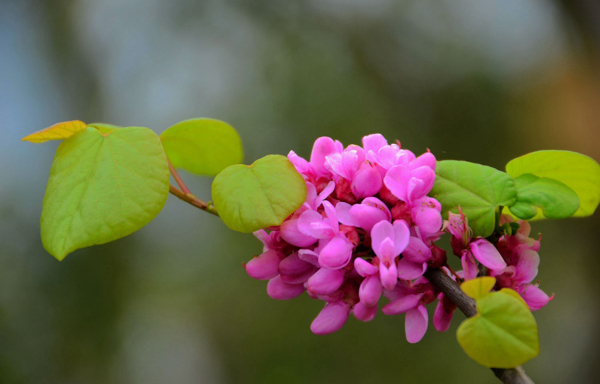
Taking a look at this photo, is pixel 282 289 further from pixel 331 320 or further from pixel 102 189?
pixel 102 189

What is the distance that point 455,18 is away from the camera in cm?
156

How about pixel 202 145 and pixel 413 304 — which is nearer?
pixel 413 304

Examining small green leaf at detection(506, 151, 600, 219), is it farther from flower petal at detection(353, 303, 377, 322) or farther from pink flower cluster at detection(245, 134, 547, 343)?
flower petal at detection(353, 303, 377, 322)

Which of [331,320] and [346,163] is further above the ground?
[346,163]

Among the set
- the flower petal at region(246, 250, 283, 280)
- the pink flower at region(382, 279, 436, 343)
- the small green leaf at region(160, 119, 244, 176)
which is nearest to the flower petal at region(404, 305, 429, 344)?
the pink flower at region(382, 279, 436, 343)

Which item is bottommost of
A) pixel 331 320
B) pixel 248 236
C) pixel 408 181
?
pixel 248 236

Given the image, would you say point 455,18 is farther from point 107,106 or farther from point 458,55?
point 107,106

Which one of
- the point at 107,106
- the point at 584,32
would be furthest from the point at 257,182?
the point at 584,32

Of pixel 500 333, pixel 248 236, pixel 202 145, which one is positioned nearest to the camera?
pixel 500 333

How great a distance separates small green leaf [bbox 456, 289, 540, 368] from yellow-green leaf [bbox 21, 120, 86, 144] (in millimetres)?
296

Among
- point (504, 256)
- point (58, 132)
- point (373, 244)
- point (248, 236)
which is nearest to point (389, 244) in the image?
point (373, 244)

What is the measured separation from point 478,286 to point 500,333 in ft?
0.08

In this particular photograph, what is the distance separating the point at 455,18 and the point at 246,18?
0.93 meters

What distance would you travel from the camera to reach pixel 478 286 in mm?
190
